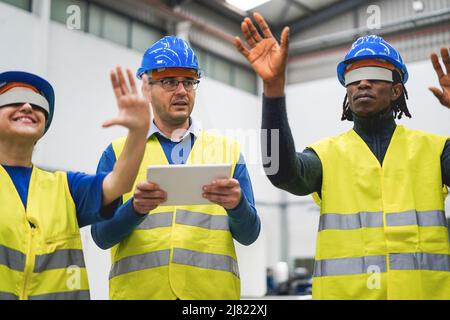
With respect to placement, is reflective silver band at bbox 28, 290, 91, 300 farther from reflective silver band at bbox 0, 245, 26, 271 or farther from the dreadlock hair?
the dreadlock hair

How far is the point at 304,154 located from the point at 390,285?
63 centimetres

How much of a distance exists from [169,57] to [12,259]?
112cm

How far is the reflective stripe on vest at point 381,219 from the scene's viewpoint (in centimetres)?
217

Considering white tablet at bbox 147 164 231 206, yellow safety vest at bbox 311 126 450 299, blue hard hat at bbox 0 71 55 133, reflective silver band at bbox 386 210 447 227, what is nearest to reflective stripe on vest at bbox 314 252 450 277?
yellow safety vest at bbox 311 126 450 299

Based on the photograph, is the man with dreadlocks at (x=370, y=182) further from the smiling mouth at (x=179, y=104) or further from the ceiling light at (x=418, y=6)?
the ceiling light at (x=418, y=6)

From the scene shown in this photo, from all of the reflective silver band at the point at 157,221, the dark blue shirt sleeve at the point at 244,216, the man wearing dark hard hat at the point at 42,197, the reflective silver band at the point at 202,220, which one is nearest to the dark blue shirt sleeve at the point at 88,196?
the man wearing dark hard hat at the point at 42,197

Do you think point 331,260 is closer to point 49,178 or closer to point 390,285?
point 390,285

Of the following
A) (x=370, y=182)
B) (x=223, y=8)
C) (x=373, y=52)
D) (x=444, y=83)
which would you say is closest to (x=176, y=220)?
(x=370, y=182)

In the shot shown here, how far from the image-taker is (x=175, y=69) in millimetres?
2488

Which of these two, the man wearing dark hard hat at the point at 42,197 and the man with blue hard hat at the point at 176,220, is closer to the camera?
the man wearing dark hard hat at the point at 42,197

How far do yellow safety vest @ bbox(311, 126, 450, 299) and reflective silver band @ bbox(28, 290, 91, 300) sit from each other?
933 mm

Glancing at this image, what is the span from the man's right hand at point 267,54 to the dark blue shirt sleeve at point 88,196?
0.74 m

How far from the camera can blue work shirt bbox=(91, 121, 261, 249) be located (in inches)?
84.5
